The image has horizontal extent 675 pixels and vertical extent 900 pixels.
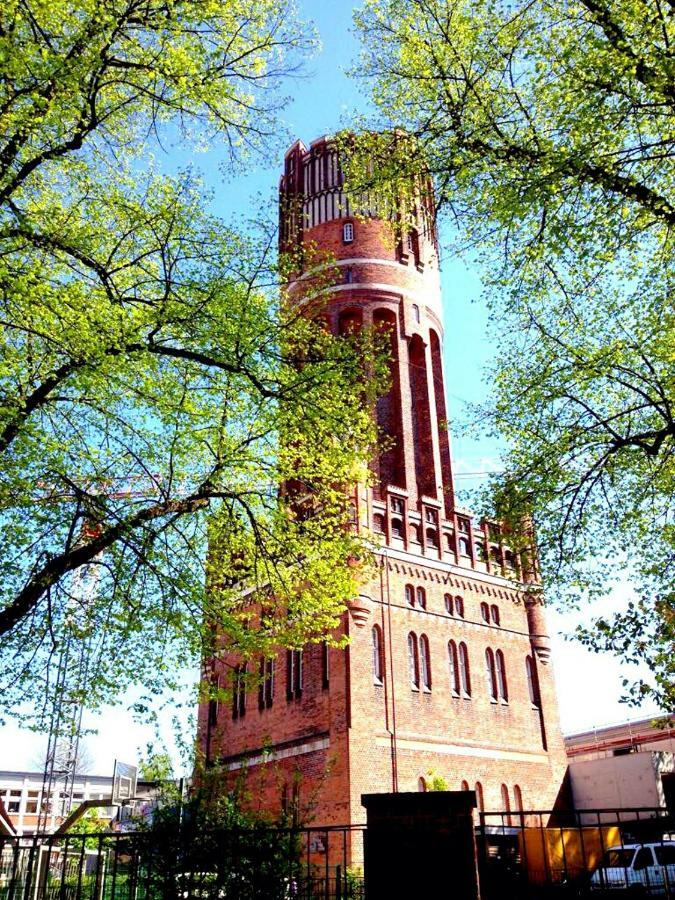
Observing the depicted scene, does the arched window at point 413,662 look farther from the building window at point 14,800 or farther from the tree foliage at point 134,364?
the building window at point 14,800

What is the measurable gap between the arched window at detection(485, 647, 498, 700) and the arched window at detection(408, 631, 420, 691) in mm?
3467

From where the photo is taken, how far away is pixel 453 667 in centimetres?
2511

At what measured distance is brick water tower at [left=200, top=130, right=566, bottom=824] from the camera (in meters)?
21.6

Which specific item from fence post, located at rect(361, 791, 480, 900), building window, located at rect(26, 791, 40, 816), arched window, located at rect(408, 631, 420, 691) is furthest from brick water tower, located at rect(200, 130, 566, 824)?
building window, located at rect(26, 791, 40, 816)

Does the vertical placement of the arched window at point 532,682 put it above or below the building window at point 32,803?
above

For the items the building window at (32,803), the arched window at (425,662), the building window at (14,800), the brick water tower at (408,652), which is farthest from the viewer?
the building window at (32,803)

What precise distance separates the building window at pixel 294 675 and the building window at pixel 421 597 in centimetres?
420

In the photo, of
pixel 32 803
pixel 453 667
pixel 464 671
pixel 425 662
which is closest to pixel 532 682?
pixel 464 671

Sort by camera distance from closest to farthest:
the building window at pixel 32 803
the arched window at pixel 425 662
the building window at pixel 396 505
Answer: the arched window at pixel 425 662 < the building window at pixel 396 505 < the building window at pixel 32 803

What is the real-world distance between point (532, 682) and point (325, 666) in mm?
9468

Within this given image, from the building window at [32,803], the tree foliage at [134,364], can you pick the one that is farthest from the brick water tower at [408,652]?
the building window at [32,803]

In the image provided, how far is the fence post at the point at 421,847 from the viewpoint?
5172 millimetres

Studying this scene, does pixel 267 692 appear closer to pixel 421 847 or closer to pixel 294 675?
pixel 294 675

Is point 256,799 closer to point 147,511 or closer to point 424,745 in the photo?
point 424,745
